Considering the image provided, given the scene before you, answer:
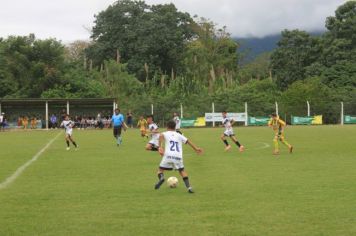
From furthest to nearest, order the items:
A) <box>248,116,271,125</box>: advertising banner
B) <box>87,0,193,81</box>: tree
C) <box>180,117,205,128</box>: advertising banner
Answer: <box>87,0,193,81</box>: tree < <box>248,116,271,125</box>: advertising banner < <box>180,117,205,128</box>: advertising banner

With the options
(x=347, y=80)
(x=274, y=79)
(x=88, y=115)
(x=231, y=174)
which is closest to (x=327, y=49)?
(x=347, y=80)

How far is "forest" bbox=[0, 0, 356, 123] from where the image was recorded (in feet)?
204

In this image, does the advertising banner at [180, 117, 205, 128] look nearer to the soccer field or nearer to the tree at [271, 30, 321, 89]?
the tree at [271, 30, 321, 89]

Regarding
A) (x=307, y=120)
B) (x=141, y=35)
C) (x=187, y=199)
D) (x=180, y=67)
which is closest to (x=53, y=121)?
(x=307, y=120)

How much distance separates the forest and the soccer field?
42235 mm

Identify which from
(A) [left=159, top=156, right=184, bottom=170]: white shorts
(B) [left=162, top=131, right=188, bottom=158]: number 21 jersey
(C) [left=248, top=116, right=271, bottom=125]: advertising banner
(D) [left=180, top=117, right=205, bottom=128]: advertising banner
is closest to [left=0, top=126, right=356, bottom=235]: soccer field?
(A) [left=159, top=156, right=184, bottom=170]: white shorts

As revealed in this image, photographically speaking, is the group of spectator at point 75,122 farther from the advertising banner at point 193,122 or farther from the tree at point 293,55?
the tree at point 293,55

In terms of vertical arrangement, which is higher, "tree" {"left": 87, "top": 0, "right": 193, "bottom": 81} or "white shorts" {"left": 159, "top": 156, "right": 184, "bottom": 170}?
"tree" {"left": 87, "top": 0, "right": 193, "bottom": 81}

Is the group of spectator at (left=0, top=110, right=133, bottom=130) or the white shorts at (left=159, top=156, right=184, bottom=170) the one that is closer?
the white shorts at (left=159, top=156, right=184, bottom=170)

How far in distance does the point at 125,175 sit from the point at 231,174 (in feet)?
8.81

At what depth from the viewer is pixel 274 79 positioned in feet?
261

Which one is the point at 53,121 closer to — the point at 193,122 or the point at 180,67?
the point at 193,122

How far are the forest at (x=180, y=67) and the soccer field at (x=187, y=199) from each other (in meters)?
42.2

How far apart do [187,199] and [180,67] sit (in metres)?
72.1
